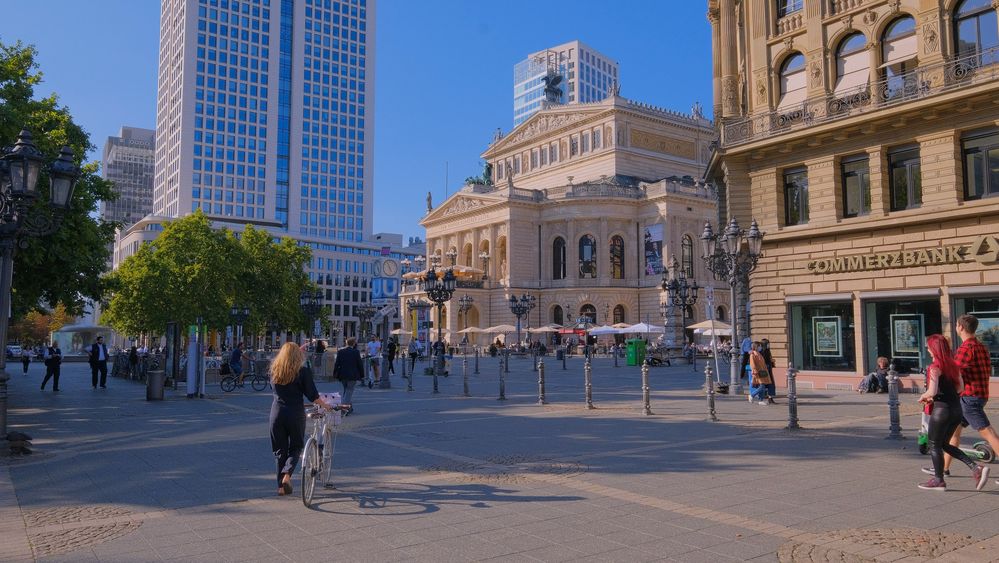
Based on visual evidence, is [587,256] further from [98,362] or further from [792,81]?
[98,362]

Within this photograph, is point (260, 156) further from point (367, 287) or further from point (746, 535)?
point (746, 535)

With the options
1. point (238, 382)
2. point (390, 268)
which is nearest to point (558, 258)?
point (238, 382)

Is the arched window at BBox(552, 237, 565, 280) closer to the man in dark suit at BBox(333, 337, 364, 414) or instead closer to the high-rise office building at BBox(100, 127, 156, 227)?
the man in dark suit at BBox(333, 337, 364, 414)

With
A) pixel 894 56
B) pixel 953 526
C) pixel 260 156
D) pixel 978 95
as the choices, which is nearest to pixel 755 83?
pixel 894 56

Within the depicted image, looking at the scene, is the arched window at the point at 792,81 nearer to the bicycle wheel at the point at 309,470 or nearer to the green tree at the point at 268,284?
the bicycle wheel at the point at 309,470

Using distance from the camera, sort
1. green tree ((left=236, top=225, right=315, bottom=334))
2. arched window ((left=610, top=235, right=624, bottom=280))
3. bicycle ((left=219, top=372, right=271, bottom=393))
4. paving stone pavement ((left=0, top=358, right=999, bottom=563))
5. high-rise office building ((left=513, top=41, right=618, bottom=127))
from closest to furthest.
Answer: paving stone pavement ((left=0, top=358, right=999, bottom=563)) < bicycle ((left=219, top=372, right=271, bottom=393)) < green tree ((left=236, top=225, right=315, bottom=334)) < arched window ((left=610, top=235, right=624, bottom=280)) < high-rise office building ((left=513, top=41, right=618, bottom=127))

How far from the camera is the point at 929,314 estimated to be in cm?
2003

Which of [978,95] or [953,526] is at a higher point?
[978,95]

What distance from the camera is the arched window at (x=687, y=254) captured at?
2820 inches

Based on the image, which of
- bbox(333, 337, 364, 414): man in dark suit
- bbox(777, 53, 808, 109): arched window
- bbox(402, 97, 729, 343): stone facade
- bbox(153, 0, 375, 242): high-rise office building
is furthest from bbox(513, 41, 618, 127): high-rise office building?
bbox(333, 337, 364, 414): man in dark suit

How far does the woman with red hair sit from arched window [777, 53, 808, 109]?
720 inches

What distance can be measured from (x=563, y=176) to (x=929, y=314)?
65.2 metres

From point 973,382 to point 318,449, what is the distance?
7.35 metres

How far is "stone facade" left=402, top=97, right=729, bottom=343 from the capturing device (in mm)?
73188
